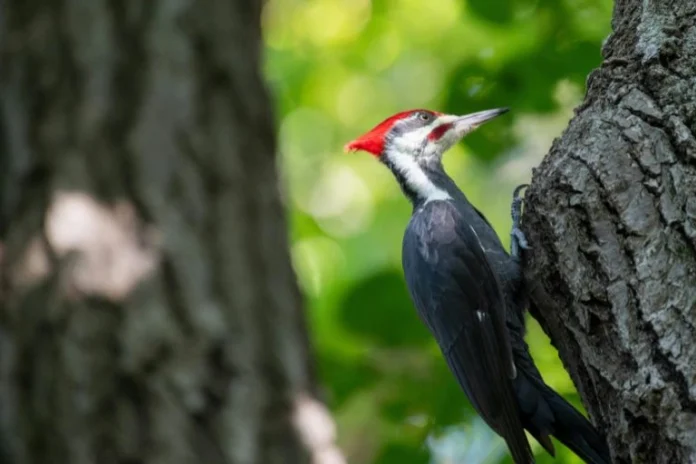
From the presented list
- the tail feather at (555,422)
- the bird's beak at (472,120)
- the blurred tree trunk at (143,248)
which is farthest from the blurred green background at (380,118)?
the blurred tree trunk at (143,248)

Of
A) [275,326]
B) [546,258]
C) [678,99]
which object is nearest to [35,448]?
[275,326]

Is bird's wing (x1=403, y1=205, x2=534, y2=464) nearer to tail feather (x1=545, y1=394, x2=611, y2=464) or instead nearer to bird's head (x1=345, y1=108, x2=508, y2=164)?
tail feather (x1=545, y1=394, x2=611, y2=464)

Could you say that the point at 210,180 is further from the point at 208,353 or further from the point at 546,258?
the point at 546,258

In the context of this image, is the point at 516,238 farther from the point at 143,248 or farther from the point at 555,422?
the point at 143,248

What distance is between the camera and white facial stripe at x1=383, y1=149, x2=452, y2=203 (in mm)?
3791

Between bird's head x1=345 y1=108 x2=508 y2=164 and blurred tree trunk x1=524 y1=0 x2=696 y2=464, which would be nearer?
blurred tree trunk x1=524 y1=0 x2=696 y2=464

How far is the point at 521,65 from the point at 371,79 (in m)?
2.53

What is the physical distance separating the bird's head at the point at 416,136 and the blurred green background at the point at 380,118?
9 centimetres

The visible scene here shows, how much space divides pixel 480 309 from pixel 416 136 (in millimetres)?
1092

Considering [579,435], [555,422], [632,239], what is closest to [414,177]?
Result: [555,422]

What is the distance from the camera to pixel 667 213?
7.09 feet

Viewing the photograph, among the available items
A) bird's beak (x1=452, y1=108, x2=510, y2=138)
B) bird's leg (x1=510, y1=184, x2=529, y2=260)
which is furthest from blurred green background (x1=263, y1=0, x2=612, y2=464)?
bird's leg (x1=510, y1=184, x2=529, y2=260)

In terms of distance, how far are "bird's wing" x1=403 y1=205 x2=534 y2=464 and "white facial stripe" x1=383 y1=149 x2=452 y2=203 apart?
0.63 ft

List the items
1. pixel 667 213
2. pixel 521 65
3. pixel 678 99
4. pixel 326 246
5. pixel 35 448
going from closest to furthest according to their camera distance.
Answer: pixel 35 448
pixel 667 213
pixel 678 99
pixel 521 65
pixel 326 246
